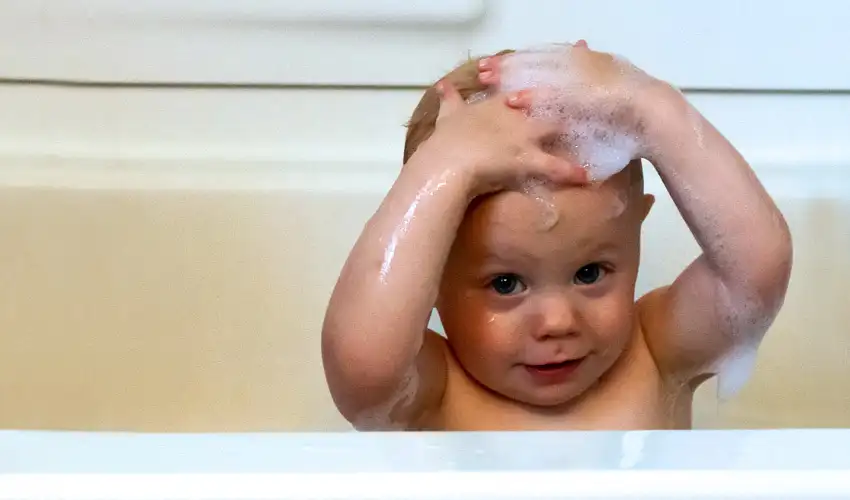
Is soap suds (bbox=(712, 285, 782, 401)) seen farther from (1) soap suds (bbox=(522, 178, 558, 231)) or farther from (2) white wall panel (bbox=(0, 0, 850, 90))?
(2) white wall panel (bbox=(0, 0, 850, 90))

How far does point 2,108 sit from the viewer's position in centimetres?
110

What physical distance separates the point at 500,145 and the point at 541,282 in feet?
0.34

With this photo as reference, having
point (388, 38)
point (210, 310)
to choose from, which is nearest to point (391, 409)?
point (210, 310)

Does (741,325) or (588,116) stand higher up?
(588,116)

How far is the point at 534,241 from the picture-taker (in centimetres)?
61

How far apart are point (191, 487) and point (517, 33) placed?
0.84m

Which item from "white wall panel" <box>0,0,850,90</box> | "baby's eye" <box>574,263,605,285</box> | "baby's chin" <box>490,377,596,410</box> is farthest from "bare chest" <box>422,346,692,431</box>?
"white wall panel" <box>0,0,850,90</box>

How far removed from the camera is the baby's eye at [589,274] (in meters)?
0.65

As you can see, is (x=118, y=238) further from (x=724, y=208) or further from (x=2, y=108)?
(x=724, y=208)

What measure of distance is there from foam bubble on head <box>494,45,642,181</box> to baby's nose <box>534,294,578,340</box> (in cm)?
9

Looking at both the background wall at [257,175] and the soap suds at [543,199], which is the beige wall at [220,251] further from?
the soap suds at [543,199]

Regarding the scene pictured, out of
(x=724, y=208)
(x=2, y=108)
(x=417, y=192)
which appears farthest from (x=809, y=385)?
(x=2, y=108)

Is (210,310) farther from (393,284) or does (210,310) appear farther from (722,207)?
(722,207)

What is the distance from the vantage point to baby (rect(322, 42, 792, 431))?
23.1 inches
